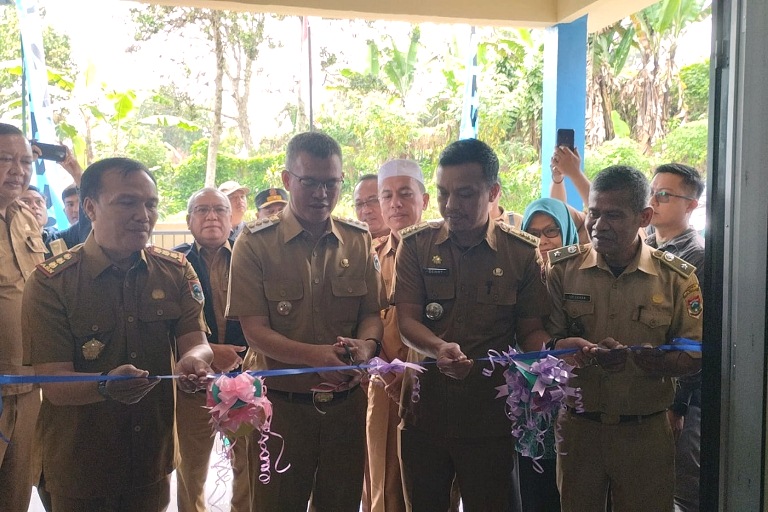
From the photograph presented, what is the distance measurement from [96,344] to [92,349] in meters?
0.03

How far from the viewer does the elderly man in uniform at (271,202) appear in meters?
5.09

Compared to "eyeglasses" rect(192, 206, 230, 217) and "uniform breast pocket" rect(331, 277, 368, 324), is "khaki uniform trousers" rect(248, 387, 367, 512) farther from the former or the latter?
"eyeglasses" rect(192, 206, 230, 217)

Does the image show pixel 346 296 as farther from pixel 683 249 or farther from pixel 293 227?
pixel 683 249

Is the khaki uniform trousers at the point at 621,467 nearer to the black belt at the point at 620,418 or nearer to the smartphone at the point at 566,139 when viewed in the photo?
the black belt at the point at 620,418

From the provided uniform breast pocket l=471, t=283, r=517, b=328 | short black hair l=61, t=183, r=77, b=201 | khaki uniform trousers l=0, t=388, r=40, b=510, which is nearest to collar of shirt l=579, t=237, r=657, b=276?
uniform breast pocket l=471, t=283, r=517, b=328

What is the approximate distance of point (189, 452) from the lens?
394cm

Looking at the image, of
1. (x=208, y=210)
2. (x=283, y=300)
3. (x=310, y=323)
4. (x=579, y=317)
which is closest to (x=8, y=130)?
(x=208, y=210)

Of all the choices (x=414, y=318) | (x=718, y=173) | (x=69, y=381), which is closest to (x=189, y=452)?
(x=69, y=381)

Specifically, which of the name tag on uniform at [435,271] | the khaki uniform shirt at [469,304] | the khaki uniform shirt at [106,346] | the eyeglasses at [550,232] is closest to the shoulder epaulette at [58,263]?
the khaki uniform shirt at [106,346]

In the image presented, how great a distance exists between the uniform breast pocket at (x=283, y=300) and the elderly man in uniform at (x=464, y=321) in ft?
1.61

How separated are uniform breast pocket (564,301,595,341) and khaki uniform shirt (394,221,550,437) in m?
0.11

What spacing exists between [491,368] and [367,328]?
623 mm

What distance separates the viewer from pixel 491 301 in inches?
125

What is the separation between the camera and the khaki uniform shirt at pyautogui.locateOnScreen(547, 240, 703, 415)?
3.00 metres
